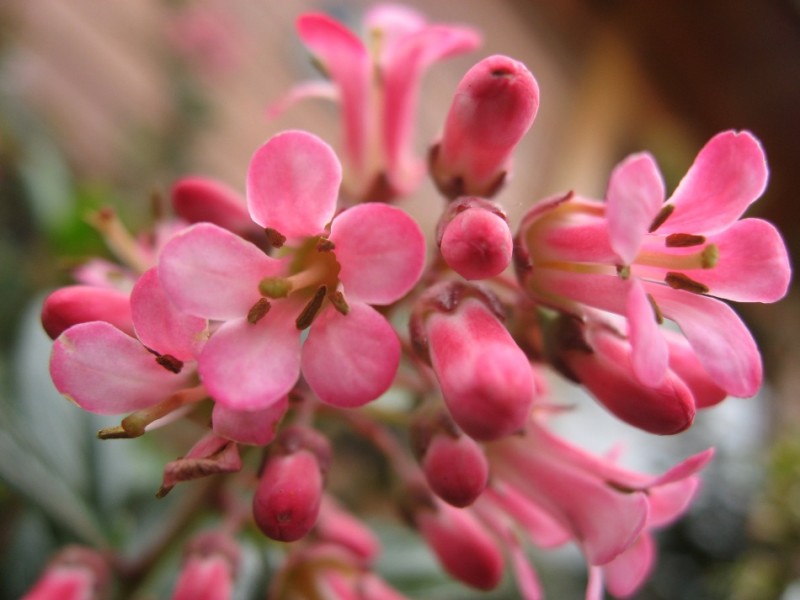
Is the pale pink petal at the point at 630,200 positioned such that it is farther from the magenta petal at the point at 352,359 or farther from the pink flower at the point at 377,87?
the pink flower at the point at 377,87

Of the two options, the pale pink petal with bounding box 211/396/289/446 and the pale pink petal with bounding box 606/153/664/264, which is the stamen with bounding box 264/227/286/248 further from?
A: the pale pink petal with bounding box 606/153/664/264

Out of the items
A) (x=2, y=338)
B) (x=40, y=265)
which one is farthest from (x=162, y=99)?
(x=2, y=338)

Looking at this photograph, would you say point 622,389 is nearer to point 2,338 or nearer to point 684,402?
point 684,402

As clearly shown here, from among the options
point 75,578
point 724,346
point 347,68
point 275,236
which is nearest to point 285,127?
point 347,68

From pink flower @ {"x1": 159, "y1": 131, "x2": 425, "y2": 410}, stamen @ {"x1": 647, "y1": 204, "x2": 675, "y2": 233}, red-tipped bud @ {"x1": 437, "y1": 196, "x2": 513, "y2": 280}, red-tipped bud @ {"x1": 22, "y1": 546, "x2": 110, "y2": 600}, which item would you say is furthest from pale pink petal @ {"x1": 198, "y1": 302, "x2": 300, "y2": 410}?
red-tipped bud @ {"x1": 22, "y1": 546, "x2": 110, "y2": 600}

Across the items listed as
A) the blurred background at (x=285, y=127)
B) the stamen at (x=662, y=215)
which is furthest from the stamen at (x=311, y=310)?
the blurred background at (x=285, y=127)

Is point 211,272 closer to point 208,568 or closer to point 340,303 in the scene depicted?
point 340,303
